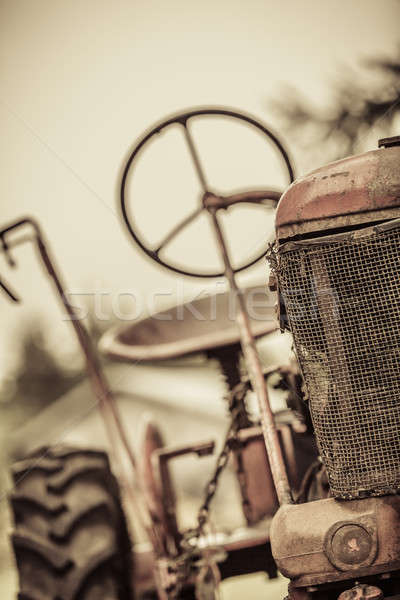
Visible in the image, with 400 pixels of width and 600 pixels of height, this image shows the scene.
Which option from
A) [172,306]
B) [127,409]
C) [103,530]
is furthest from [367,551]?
[127,409]

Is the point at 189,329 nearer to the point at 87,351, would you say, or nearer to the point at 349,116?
the point at 87,351

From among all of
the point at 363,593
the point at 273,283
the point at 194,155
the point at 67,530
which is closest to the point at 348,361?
the point at 273,283

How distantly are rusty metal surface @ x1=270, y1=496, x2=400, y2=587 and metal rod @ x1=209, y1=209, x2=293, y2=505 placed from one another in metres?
0.19

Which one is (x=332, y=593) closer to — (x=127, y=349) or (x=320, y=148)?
(x=127, y=349)

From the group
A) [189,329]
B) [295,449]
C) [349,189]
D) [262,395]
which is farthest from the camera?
[189,329]

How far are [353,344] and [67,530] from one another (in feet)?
4.86

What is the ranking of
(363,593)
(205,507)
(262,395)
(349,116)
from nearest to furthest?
(363,593)
(262,395)
(205,507)
(349,116)

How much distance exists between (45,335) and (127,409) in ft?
8.44

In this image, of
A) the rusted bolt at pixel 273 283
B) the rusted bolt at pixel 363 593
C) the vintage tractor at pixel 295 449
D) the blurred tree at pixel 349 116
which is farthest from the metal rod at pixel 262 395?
the blurred tree at pixel 349 116

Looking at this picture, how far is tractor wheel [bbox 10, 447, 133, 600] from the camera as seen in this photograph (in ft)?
8.20

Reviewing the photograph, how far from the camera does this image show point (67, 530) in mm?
2543

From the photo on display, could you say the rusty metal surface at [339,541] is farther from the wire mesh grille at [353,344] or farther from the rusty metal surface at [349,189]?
the rusty metal surface at [349,189]

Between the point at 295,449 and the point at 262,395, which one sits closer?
the point at 262,395

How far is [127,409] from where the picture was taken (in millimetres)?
7484
